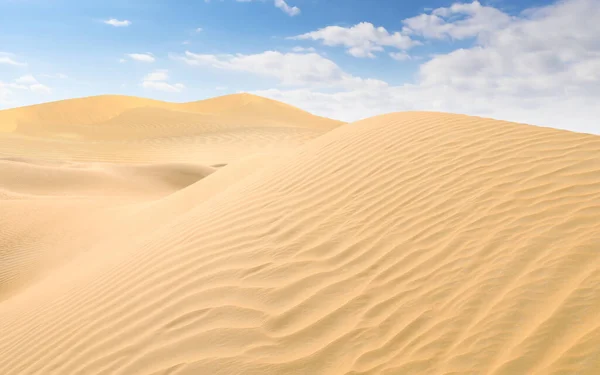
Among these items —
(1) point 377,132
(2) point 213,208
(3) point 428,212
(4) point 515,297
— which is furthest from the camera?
(1) point 377,132

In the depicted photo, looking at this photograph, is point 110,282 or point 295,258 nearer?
point 295,258

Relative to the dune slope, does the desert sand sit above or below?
below

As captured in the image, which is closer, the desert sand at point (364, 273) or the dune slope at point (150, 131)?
the desert sand at point (364, 273)

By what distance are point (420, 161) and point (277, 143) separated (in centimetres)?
2550

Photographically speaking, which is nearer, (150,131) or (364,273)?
(364,273)

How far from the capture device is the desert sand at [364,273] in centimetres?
270

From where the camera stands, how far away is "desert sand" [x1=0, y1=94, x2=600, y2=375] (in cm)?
270

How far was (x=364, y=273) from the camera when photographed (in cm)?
343

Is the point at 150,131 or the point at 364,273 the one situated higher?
the point at 150,131

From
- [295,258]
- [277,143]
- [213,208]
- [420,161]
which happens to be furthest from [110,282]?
[277,143]

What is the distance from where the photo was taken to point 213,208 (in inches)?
225

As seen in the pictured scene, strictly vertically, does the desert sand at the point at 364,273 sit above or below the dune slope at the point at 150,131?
below

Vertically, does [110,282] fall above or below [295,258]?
below

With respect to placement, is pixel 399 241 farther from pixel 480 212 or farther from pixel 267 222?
pixel 267 222
